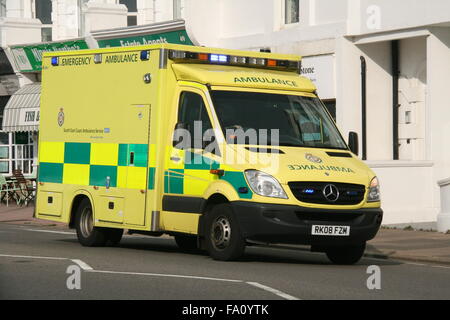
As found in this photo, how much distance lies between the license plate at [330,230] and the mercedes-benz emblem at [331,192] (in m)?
0.36

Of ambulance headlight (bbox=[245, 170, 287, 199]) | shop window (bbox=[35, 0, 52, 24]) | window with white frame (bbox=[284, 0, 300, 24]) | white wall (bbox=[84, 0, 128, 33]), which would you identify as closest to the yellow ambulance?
ambulance headlight (bbox=[245, 170, 287, 199])

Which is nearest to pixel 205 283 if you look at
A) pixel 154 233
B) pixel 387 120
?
pixel 154 233

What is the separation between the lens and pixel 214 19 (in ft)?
95.3

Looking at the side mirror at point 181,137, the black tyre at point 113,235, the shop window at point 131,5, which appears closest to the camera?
the side mirror at point 181,137

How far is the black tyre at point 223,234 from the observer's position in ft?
48.2

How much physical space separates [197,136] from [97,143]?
236 cm

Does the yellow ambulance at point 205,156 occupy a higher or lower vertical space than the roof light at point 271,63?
lower

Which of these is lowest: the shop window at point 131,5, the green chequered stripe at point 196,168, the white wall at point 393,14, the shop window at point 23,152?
the green chequered stripe at point 196,168

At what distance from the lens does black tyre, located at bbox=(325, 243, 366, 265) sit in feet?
51.0

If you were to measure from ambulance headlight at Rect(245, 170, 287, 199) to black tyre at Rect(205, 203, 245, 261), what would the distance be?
0.49 m

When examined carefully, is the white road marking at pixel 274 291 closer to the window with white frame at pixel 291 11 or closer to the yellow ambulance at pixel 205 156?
the yellow ambulance at pixel 205 156

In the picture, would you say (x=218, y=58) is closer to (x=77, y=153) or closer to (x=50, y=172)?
(x=77, y=153)

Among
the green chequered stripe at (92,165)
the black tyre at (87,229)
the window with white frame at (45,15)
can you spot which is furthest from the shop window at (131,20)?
the black tyre at (87,229)
